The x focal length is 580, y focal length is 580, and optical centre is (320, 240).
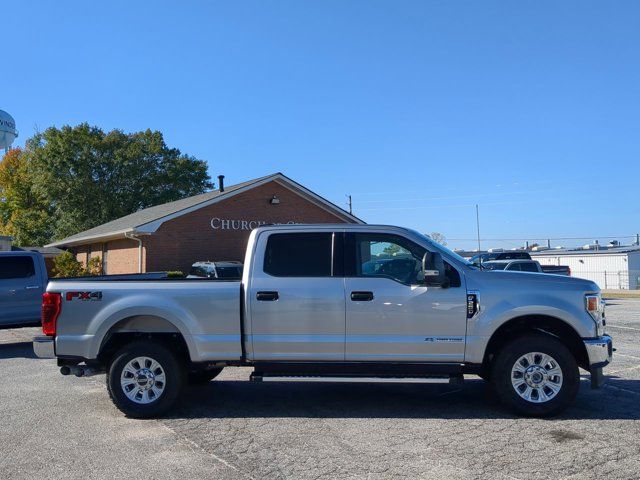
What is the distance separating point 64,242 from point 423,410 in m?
30.6

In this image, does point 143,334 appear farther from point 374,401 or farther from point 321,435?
point 374,401

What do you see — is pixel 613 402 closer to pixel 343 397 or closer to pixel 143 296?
pixel 343 397

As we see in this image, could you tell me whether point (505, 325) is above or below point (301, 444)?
above

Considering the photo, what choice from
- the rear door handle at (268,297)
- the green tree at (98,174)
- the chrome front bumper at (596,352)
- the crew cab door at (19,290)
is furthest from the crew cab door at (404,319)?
the green tree at (98,174)

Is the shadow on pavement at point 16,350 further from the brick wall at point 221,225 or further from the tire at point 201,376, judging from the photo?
the brick wall at point 221,225

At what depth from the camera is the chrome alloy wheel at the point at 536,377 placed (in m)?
6.05

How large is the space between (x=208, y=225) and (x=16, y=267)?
1189cm

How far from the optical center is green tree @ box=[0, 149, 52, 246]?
47.6m

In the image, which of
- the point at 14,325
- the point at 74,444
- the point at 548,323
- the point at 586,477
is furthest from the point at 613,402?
the point at 14,325

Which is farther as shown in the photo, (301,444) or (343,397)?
(343,397)

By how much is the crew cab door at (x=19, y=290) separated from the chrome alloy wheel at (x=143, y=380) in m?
7.49

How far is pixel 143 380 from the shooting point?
6371mm

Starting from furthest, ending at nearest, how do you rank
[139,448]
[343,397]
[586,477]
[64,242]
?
[64,242] < [343,397] < [139,448] < [586,477]

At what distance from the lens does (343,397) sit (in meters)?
7.21
